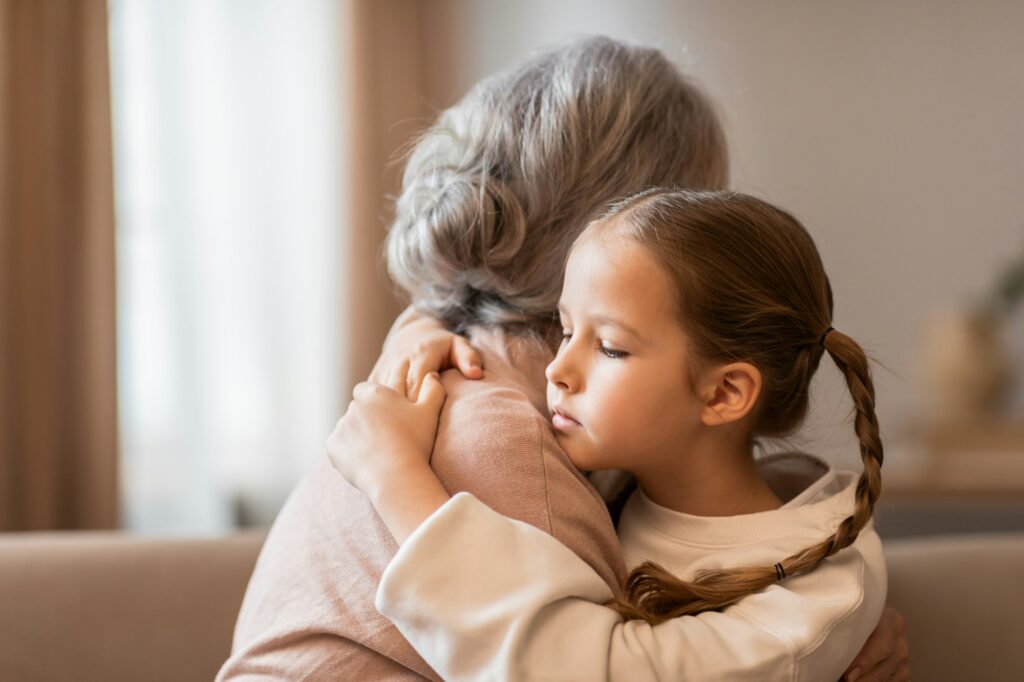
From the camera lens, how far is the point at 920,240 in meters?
3.17

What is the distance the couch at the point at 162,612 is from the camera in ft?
4.74

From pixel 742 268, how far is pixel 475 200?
0.29m

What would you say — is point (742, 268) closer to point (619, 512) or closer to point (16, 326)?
point (619, 512)

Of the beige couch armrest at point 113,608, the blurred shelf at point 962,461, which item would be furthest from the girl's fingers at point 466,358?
the blurred shelf at point 962,461

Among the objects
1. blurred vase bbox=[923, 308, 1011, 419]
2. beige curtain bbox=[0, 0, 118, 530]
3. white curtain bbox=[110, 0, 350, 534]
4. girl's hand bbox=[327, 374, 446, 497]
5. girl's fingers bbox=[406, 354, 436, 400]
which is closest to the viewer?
girl's hand bbox=[327, 374, 446, 497]

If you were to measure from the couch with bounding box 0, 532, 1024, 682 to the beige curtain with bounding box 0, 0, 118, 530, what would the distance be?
143cm

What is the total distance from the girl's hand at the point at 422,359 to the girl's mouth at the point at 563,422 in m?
0.09

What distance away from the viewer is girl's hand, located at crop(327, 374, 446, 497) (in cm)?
96

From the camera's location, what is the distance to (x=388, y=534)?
98 cm

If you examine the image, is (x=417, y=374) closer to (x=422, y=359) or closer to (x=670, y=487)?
(x=422, y=359)

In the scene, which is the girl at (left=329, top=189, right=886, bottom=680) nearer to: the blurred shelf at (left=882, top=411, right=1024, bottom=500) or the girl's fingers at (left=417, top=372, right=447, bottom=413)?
the girl's fingers at (left=417, top=372, right=447, bottom=413)

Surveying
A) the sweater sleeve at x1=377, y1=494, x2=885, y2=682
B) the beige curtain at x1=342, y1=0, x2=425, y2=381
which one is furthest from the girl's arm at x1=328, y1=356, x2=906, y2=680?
the beige curtain at x1=342, y1=0, x2=425, y2=381

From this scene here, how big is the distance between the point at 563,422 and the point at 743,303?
208mm

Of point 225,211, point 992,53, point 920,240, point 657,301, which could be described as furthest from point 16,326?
point 992,53
